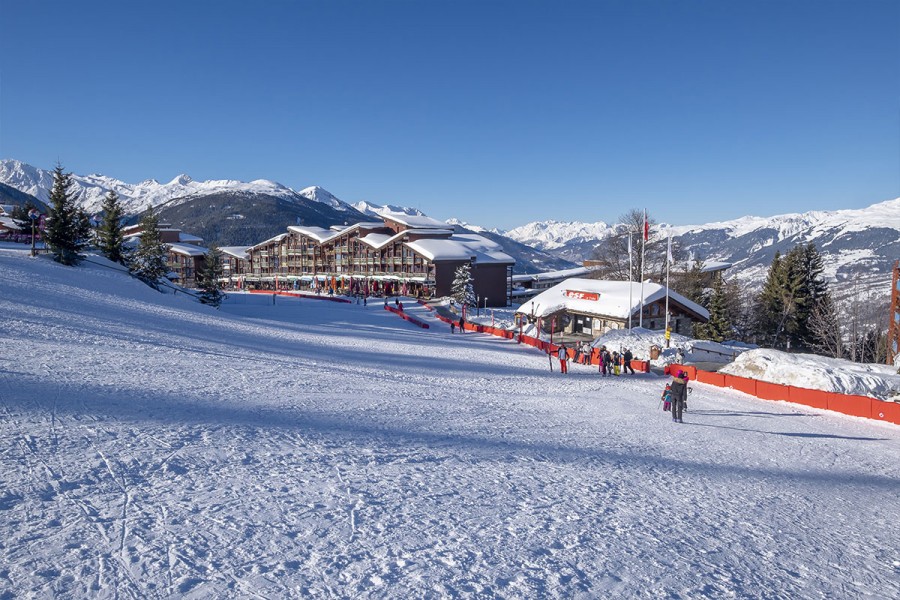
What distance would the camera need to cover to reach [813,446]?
39.8 feet

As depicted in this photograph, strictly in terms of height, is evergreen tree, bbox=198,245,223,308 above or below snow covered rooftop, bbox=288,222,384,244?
below

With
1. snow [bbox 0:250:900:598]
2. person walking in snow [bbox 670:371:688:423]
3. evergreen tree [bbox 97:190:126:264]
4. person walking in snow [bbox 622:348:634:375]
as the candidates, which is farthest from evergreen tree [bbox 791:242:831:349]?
evergreen tree [bbox 97:190:126:264]

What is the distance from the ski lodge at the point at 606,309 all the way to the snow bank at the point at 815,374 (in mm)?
11559

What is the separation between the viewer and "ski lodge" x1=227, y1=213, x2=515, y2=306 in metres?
62.2

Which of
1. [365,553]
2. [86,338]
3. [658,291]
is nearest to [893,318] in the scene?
[658,291]

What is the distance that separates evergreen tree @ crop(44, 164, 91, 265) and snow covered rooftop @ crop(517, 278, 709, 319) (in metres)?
31.0

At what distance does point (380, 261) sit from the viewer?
7006 centimetres

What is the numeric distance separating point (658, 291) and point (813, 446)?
2347cm

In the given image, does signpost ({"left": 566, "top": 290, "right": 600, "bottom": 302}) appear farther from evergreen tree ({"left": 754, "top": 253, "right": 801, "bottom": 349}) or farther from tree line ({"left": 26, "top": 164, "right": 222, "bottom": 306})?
tree line ({"left": 26, "top": 164, "right": 222, "bottom": 306})

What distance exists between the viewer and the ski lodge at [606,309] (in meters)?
34.7

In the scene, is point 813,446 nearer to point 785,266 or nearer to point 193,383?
point 193,383

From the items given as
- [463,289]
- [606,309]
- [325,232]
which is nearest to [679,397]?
[606,309]

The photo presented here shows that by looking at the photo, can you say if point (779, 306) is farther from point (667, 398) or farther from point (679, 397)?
point (679, 397)

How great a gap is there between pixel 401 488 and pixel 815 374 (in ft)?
59.1
